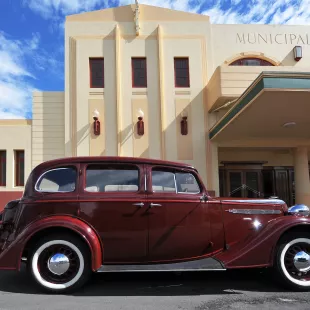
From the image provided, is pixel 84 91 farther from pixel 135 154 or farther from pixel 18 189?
pixel 18 189

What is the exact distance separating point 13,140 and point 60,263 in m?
10.5

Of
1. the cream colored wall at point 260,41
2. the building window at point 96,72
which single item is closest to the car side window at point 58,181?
the building window at point 96,72

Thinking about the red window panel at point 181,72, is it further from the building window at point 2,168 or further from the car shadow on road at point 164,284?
the car shadow on road at point 164,284

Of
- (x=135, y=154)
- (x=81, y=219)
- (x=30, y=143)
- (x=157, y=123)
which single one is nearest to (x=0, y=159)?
(x=30, y=143)

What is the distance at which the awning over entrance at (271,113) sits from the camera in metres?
7.79

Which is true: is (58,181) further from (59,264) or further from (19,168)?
(19,168)

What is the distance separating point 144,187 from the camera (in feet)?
15.1

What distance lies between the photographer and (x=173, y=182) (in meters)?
4.74

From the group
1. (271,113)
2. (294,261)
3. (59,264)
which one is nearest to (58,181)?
(59,264)

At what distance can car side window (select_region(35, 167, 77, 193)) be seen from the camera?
4.57 meters

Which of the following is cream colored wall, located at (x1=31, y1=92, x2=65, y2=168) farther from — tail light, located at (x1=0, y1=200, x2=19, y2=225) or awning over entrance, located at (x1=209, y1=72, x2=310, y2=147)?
tail light, located at (x1=0, y1=200, x2=19, y2=225)

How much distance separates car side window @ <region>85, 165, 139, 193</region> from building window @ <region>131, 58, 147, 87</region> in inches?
370

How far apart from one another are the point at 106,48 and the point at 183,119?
4123 mm

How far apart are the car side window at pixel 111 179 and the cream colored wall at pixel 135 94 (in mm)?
8398
